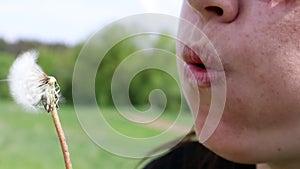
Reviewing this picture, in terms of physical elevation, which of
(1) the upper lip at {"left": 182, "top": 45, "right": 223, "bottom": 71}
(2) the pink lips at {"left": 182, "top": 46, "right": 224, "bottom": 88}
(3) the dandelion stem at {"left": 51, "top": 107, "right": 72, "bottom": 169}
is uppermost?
(1) the upper lip at {"left": 182, "top": 45, "right": 223, "bottom": 71}

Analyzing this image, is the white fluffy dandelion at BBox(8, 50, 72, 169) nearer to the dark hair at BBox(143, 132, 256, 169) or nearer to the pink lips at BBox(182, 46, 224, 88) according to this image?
the pink lips at BBox(182, 46, 224, 88)

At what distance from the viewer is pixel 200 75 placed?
56cm

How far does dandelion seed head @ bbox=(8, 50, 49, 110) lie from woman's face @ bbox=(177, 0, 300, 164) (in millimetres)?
144

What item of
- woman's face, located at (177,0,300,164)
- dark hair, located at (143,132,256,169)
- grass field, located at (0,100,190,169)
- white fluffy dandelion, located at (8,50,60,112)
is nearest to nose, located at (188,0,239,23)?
woman's face, located at (177,0,300,164)

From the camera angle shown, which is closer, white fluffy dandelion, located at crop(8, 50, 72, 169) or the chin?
white fluffy dandelion, located at crop(8, 50, 72, 169)

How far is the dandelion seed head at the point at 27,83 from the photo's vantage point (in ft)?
1.52

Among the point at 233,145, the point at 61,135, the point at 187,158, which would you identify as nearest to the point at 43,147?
the point at 187,158

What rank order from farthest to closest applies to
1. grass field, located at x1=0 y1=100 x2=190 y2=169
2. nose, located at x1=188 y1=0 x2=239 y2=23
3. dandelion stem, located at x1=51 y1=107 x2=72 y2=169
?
grass field, located at x1=0 y1=100 x2=190 y2=169
nose, located at x1=188 y1=0 x2=239 y2=23
dandelion stem, located at x1=51 y1=107 x2=72 y2=169

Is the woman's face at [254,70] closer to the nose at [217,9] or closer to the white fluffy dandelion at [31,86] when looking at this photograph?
the nose at [217,9]

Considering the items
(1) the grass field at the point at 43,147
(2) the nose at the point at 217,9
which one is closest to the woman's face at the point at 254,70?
(2) the nose at the point at 217,9

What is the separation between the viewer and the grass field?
482 centimetres

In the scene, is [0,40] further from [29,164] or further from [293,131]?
[29,164]

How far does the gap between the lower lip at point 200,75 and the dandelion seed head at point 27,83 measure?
0.48 feet

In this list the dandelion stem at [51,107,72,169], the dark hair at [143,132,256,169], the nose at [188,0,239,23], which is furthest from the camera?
the dark hair at [143,132,256,169]
